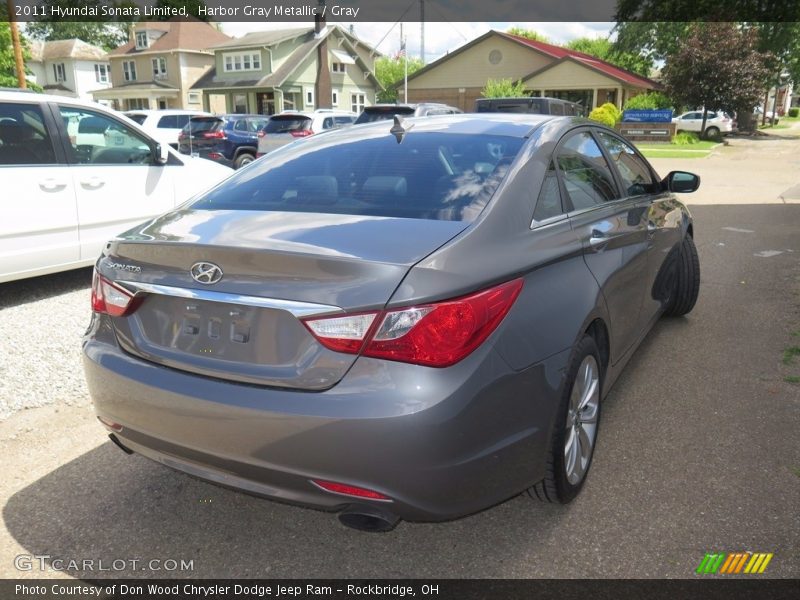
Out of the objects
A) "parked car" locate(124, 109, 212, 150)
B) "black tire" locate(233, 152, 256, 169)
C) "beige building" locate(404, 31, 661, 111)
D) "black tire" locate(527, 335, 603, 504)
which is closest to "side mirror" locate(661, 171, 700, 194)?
"black tire" locate(527, 335, 603, 504)

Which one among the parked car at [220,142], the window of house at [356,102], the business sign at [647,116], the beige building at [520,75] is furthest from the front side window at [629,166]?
the window of house at [356,102]

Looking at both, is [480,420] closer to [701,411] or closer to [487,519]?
[487,519]

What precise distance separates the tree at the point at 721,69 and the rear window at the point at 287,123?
2849 cm

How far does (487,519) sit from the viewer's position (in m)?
2.96

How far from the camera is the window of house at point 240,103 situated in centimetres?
5072

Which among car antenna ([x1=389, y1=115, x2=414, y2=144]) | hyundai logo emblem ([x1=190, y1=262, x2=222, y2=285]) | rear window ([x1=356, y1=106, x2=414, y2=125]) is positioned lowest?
hyundai logo emblem ([x1=190, y1=262, x2=222, y2=285])

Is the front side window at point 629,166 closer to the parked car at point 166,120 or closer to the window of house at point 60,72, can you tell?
the parked car at point 166,120

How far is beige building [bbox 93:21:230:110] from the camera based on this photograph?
2087 inches

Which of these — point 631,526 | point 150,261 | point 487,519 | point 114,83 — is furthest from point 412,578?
point 114,83

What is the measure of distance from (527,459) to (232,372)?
1.11m

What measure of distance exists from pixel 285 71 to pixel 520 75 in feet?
52.6

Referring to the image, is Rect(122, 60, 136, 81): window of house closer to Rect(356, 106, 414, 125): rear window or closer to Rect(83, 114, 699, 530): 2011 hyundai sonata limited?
Rect(356, 106, 414, 125): rear window

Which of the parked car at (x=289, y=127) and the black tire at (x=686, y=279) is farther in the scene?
the parked car at (x=289, y=127)

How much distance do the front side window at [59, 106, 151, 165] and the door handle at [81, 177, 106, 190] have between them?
16 centimetres
